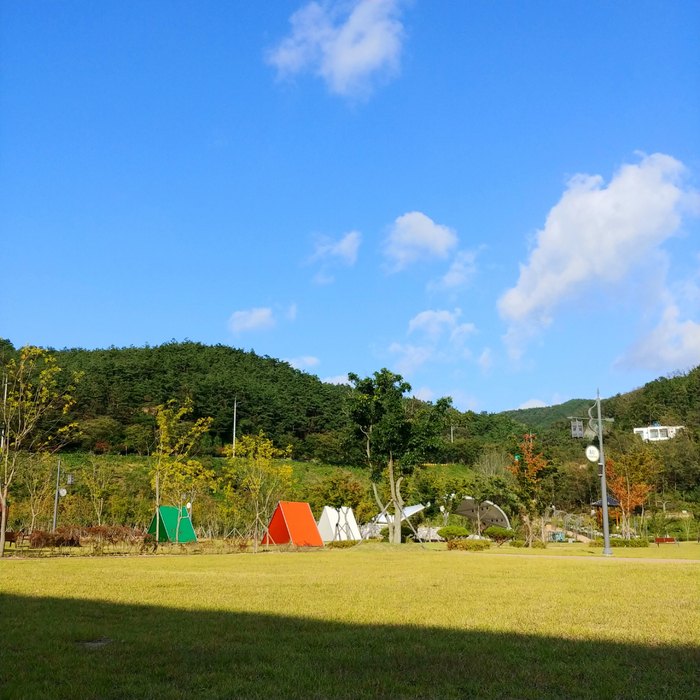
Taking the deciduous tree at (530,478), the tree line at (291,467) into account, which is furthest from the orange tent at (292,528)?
the deciduous tree at (530,478)

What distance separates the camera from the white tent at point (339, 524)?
122 feet

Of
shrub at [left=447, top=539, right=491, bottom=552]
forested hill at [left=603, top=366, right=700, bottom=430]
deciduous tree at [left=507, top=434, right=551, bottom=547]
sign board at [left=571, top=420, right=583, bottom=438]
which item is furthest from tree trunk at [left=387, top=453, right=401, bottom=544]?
forested hill at [left=603, top=366, right=700, bottom=430]

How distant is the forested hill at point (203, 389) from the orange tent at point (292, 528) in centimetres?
3710

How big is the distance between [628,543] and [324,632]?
26213 millimetres

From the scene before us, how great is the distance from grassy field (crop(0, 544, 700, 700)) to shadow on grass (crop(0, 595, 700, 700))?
0.05 feet

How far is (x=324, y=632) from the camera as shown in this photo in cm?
586

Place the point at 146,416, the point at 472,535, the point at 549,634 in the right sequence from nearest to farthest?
the point at 549,634 < the point at 472,535 < the point at 146,416

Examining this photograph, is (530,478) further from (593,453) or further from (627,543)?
(593,453)

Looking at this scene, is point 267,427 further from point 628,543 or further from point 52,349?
point 628,543

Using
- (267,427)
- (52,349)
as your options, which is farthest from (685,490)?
(52,349)

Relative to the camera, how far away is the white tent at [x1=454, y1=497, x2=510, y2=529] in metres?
41.6

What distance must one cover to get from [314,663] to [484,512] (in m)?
39.9

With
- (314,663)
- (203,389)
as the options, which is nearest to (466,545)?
(314,663)

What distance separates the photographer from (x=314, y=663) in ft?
15.3
